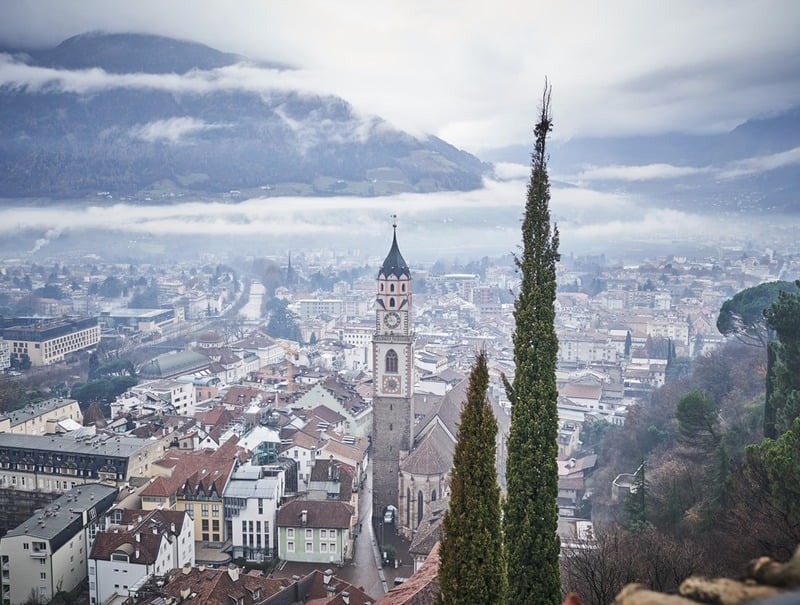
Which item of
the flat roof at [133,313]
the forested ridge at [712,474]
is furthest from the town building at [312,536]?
the flat roof at [133,313]

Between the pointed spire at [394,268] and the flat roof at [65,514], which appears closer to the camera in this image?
the flat roof at [65,514]

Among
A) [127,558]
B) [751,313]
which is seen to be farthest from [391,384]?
[751,313]

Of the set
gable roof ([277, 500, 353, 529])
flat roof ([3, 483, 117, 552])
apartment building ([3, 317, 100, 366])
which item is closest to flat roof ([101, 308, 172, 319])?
apartment building ([3, 317, 100, 366])

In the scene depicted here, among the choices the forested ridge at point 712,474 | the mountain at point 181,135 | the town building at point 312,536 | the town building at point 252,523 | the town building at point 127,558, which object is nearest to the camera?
the forested ridge at point 712,474

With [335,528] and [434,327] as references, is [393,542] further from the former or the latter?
[434,327]

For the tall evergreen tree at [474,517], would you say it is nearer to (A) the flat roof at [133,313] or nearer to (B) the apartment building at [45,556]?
(B) the apartment building at [45,556]

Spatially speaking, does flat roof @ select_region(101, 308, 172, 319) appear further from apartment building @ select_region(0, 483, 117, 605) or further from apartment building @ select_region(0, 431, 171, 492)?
apartment building @ select_region(0, 483, 117, 605)
